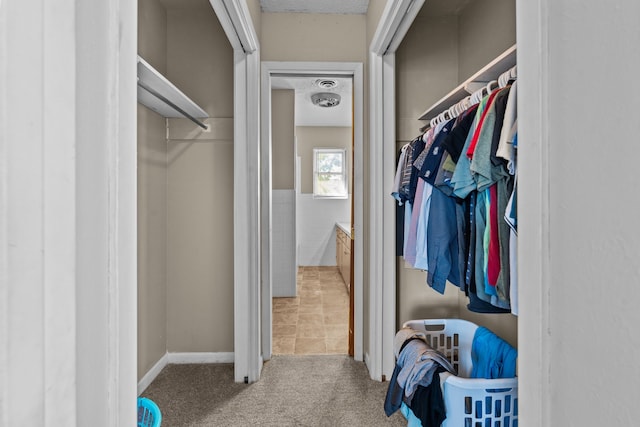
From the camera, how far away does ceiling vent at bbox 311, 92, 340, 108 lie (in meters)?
4.47

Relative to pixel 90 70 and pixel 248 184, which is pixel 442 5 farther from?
pixel 90 70

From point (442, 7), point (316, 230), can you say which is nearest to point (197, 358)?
point (442, 7)

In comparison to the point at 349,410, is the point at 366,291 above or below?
above

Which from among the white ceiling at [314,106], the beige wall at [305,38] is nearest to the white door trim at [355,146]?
the beige wall at [305,38]

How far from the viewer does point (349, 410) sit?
1909 mm

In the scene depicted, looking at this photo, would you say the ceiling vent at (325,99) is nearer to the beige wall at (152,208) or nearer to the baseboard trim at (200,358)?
the beige wall at (152,208)

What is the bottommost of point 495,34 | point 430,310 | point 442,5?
point 430,310

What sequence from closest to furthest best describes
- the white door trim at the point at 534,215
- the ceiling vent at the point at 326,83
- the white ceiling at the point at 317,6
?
1. the white door trim at the point at 534,215
2. the white ceiling at the point at 317,6
3. the ceiling vent at the point at 326,83

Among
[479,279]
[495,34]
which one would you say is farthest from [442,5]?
[479,279]

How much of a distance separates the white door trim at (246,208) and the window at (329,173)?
168 inches

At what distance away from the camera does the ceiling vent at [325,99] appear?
4.47 meters

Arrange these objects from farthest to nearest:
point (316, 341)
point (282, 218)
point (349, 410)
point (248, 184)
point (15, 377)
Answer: point (282, 218) → point (316, 341) → point (248, 184) → point (349, 410) → point (15, 377)

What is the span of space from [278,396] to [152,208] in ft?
4.62

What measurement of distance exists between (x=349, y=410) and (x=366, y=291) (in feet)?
2.55
